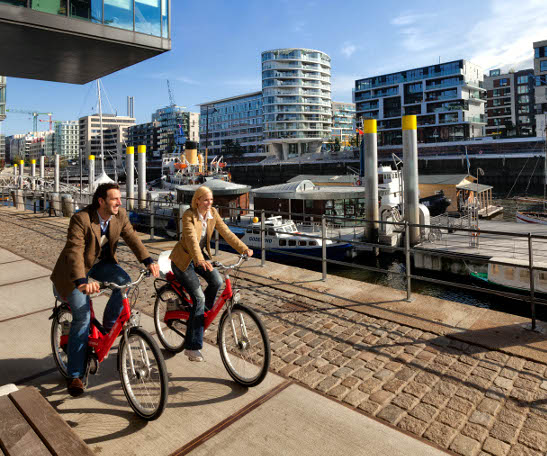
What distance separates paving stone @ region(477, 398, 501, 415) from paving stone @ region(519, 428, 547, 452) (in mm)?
266

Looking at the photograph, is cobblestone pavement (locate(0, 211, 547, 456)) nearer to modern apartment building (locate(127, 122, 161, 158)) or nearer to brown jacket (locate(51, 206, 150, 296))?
brown jacket (locate(51, 206, 150, 296))

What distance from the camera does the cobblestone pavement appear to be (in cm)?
317

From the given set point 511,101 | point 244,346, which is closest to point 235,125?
point 511,101

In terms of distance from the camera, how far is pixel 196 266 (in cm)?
411

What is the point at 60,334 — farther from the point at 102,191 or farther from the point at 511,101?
the point at 511,101

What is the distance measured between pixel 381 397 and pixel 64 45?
16.3m

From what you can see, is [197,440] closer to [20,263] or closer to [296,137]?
[20,263]

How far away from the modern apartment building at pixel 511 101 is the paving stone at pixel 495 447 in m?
111

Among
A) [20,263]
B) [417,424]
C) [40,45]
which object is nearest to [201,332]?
[417,424]

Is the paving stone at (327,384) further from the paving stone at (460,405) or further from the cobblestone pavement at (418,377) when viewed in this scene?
the paving stone at (460,405)

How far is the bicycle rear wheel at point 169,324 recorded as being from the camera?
173 inches

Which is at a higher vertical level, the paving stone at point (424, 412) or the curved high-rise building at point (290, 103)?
the curved high-rise building at point (290, 103)

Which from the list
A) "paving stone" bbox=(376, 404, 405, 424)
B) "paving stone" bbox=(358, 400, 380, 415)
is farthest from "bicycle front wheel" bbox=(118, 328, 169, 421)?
"paving stone" bbox=(376, 404, 405, 424)

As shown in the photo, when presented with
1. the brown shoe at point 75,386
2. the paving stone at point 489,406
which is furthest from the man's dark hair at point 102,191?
the paving stone at point 489,406
